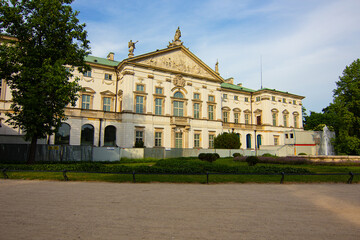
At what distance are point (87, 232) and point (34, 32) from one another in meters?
20.6

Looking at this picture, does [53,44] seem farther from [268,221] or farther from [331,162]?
[331,162]

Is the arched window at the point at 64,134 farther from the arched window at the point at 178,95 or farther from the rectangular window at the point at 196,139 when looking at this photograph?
the rectangular window at the point at 196,139

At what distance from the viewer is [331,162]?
83.0 feet

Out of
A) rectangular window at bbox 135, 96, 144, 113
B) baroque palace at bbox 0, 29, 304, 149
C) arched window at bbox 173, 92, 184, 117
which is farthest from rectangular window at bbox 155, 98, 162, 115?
arched window at bbox 173, 92, 184, 117

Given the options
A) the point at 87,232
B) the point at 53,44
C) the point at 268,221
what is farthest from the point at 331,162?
the point at 53,44

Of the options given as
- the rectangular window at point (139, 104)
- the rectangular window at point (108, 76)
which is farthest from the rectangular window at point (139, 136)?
the rectangular window at point (108, 76)

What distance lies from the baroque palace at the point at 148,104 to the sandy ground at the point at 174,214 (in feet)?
78.4

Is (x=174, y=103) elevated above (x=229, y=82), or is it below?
below

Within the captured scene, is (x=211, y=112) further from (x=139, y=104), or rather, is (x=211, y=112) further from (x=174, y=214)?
(x=174, y=214)

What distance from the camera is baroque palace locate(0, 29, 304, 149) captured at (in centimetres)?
3430

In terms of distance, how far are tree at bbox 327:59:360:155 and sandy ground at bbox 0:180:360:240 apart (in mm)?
27324

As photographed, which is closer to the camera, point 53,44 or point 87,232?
point 87,232

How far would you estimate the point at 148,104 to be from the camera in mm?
38031

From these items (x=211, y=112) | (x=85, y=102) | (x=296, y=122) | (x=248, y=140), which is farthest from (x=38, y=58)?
(x=296, y=122)
